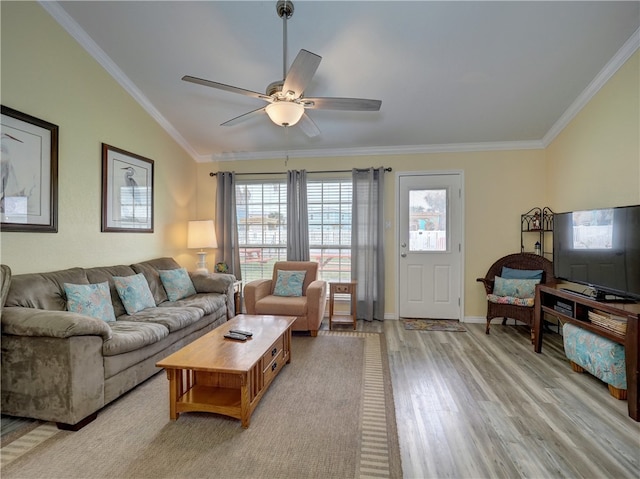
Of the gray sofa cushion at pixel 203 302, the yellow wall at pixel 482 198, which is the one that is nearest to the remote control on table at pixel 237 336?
Result: the gray sofa cushion at pixel 203 302

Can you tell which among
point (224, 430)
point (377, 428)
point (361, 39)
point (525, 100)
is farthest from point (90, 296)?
point (525, 100)

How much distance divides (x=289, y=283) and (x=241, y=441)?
2443 millimetres

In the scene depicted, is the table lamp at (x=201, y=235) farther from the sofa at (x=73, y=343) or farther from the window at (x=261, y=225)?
the sofa at (x=73, y=343)

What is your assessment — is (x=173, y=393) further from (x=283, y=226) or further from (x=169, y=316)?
(x=283, y=226)

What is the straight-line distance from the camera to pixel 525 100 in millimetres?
3488

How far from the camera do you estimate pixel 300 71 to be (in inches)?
80.1

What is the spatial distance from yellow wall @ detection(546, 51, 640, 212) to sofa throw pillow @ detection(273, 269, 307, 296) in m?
3.40

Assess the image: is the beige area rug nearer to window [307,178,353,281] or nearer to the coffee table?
the coffee table

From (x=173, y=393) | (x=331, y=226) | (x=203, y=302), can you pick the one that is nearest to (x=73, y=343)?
(x=173, y=393)

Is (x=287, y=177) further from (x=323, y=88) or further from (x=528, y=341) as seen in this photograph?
(x=528, y=341)

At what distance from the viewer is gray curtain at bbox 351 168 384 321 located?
177 inches

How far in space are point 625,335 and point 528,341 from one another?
5.02 feet

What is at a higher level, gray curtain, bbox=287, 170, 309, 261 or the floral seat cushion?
gray curtain, bbox=287, 170, 309, 261

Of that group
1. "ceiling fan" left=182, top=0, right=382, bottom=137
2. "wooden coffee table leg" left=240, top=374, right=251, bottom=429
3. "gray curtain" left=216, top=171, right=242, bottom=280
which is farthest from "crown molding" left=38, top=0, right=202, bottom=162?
"wooden coffee table leg" left=240, top=374, right=251, bottom=429
